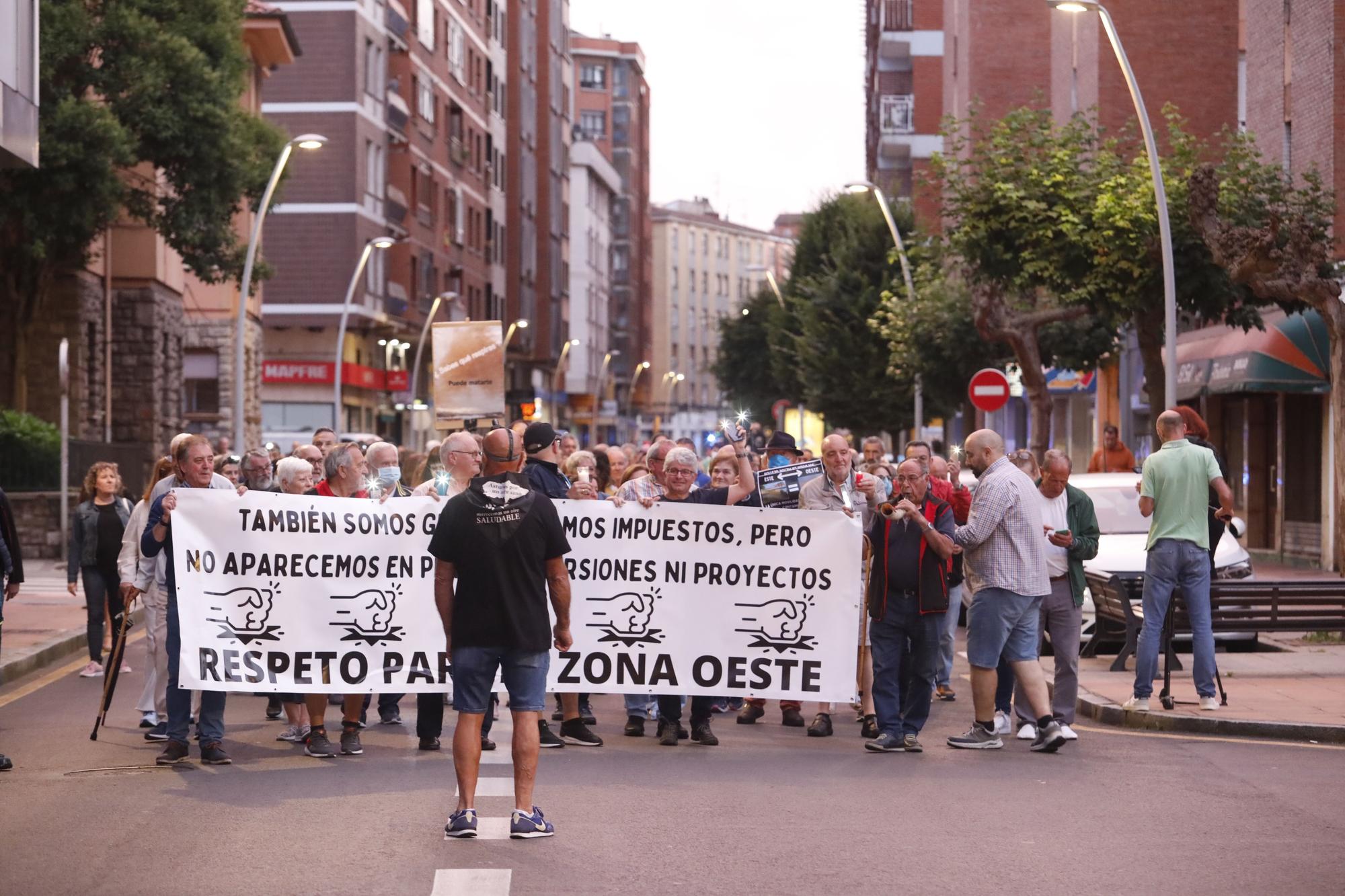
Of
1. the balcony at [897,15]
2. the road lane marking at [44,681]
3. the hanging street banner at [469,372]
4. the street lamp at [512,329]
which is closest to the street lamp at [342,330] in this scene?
the street lamp at [512,329]

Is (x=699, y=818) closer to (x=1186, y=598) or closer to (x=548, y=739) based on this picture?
(x=548, y=739)

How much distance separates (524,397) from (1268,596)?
69.6 meters

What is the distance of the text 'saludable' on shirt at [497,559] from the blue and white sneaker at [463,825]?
723 millimetres

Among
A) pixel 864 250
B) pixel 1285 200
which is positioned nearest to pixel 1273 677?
pixel 1285 200

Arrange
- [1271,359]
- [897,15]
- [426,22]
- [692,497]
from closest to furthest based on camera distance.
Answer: [692,497], [1271,359], [426,22], [897,15]

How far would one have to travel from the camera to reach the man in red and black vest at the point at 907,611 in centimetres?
1212

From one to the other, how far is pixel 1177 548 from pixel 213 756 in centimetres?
648

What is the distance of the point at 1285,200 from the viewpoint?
26.9m

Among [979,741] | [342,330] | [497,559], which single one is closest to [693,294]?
[342,330]

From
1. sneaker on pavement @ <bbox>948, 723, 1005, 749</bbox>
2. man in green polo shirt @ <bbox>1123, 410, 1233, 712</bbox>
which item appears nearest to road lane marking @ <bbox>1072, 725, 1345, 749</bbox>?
man in green polo shirt @ <bbox>1123, 410, 1233, 712</bbox>

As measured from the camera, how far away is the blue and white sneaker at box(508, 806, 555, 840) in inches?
355

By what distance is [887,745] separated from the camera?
39.9ft

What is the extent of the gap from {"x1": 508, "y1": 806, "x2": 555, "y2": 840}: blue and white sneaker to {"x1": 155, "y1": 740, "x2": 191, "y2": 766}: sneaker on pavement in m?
3.13

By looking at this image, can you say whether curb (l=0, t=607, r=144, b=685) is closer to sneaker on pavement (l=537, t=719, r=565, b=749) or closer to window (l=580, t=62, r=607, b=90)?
sneaker on pavement (l=537, t=719, r=565, b=749)
